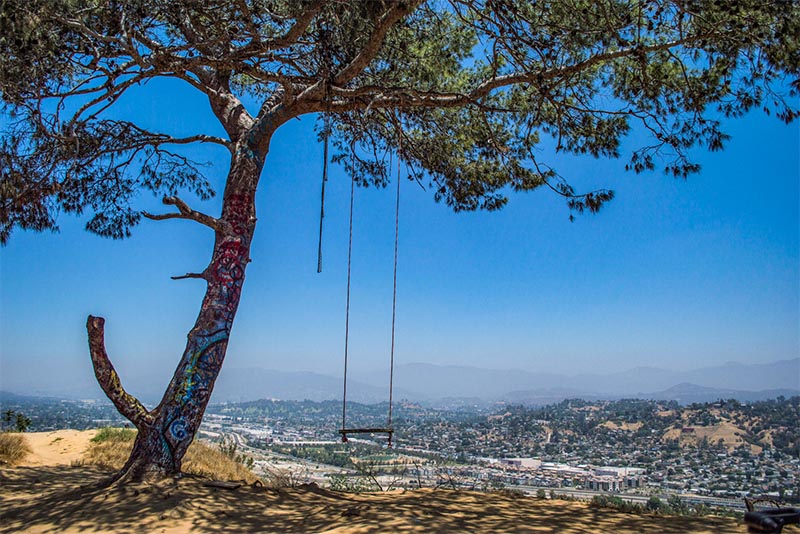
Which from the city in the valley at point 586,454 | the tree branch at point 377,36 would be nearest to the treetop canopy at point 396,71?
the tree branch at point 377,36

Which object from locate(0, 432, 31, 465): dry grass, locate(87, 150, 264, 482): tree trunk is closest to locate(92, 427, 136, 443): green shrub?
locate(0, 432, 31, 465): dry grass

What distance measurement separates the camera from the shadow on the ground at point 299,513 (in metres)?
4.45

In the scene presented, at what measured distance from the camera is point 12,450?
27.1ft

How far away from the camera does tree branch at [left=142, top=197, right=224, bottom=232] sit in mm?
6203

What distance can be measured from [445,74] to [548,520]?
5.80m

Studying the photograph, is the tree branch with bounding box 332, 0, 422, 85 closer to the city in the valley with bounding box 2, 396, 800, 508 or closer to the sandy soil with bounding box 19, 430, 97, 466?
the city in the valley with bounding box 2, 396, 800, 508

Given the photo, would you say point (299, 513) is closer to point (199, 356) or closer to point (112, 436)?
point (199, 356)

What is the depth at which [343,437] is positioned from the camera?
6500mm

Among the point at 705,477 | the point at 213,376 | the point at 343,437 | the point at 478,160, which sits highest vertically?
the point at 478,160

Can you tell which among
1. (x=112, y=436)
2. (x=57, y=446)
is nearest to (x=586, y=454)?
(x=112, y=436)

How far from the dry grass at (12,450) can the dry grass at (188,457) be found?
0.79m

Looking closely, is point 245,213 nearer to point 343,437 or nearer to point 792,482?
point 343,437

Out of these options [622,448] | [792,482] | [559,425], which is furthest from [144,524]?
[559,425]

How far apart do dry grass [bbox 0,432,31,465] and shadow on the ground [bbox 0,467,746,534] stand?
91.6 inches
